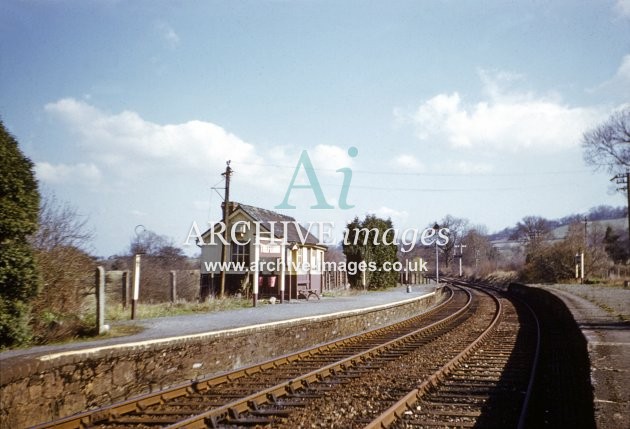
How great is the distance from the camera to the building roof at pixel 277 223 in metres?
27.1

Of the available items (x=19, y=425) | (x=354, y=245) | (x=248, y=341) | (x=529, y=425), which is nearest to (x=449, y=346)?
(x=248, y=341)

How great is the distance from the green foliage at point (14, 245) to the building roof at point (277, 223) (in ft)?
60.7

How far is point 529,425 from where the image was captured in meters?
6.02

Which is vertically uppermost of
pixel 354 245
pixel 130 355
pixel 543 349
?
pixel 354 245

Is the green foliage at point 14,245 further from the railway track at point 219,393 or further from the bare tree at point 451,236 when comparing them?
the bare tree at point 451,236

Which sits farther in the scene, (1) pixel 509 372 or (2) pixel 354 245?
(2) pixel 354 245

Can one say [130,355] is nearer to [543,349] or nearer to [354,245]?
[543,349]

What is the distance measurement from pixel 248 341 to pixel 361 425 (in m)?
4.84

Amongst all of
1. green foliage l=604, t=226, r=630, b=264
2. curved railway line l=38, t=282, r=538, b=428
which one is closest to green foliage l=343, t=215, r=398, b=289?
curved railway line l=38, t=282, r=538, b=428

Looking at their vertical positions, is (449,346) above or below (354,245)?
below

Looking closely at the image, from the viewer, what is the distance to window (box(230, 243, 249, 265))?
25.6m

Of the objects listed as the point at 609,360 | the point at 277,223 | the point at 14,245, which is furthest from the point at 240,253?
the point at 609,360

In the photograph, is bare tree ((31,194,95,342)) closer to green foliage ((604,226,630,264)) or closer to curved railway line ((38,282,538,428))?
curved railway line ((38,282,538,428))

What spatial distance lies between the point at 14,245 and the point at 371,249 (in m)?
27.7
